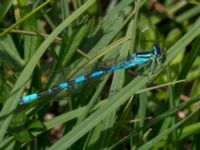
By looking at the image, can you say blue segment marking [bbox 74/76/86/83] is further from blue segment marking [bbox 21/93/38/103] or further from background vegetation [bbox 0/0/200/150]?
blue segment marking [bbox 21/93/38/103]

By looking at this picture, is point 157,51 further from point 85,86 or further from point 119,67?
point 85,86

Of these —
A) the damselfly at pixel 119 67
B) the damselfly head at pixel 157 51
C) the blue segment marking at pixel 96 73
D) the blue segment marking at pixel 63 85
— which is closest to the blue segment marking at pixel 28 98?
the damselfly at pixel 119 67

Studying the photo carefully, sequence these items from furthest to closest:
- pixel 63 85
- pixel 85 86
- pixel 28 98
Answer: pixel 85 86 → pixel 63 85 → pixel 28 98

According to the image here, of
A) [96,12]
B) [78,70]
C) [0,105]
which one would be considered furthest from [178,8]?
[0,105]

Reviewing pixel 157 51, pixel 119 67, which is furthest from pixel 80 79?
pixel 157 51

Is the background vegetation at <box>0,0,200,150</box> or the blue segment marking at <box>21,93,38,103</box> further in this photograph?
the blue segment marking at <box>21,93,38,103</box>

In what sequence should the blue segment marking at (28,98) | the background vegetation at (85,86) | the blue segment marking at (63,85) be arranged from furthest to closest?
the blue segment marking at (63,85) < the blue segment marking at (28,98) < the background vegetation at (85,86)

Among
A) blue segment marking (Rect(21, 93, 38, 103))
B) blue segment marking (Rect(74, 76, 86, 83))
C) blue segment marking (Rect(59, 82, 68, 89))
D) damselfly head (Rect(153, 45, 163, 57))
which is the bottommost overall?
damselfly head (Rect(153, 45, 163, 57))

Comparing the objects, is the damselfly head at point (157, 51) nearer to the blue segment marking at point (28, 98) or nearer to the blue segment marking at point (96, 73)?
the blue segment marking at point (96, 73)

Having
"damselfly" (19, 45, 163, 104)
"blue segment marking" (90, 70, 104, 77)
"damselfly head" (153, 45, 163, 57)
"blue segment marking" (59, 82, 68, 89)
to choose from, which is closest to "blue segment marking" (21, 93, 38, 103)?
"damselfly" (19, 45, 163, 104)

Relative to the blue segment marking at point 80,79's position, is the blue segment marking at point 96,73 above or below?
below
